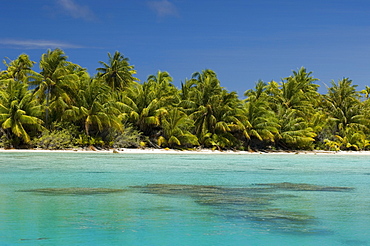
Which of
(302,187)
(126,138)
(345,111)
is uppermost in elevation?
(345,111)

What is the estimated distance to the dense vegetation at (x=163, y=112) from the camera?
30.1 meters

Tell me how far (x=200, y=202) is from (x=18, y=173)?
804 cm

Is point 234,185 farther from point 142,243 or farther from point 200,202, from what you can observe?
point 142,243

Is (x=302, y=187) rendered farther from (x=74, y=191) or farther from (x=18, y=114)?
(x=18, y=114)

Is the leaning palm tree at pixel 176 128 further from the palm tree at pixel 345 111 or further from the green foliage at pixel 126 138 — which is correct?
the palm tree at pixel 345 111

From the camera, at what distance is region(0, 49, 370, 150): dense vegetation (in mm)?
30109

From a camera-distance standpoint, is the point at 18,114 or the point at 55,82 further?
the point at 55,82

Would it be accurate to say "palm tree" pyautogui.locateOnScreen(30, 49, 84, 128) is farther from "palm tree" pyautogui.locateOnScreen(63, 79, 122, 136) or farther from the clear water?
the clear water

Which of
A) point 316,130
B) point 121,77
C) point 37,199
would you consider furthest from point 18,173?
point 316,130

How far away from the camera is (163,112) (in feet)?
108

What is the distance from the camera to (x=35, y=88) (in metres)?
30.9

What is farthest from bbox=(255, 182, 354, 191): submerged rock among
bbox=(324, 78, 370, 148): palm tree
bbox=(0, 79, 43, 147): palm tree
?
bbox=(324, 78, 370, 148): palm tree

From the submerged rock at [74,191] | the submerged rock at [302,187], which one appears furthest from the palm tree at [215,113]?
the submerged rock at [74,191]

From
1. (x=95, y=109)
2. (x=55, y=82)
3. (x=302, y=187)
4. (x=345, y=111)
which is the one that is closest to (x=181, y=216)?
(x=302, y=187)
